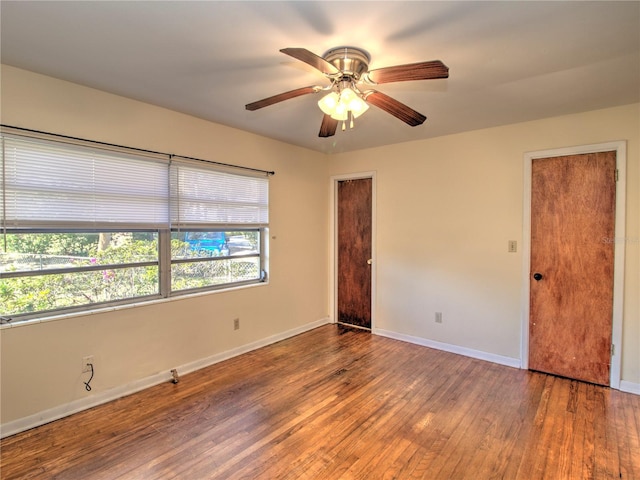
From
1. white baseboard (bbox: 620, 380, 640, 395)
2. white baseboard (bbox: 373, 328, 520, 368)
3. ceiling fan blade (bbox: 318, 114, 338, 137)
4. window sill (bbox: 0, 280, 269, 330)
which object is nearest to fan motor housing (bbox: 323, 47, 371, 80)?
ceiling fan blade (bbox: 318, 114, 338, 137)

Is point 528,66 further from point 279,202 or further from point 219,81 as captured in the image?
point 279,202

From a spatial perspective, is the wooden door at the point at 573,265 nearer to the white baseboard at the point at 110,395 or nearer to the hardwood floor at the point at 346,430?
the hardwood floor at the point at 346,430

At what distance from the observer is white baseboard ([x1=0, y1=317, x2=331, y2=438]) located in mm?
2281

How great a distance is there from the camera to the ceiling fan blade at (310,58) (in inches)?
58.7

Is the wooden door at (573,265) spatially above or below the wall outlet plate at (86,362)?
above

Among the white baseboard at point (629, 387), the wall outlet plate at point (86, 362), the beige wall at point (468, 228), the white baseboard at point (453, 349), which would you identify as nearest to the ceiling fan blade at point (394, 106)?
the beige wall at point (468, 228)

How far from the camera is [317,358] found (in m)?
3.58

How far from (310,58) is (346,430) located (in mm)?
2338

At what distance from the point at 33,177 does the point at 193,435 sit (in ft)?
6.89

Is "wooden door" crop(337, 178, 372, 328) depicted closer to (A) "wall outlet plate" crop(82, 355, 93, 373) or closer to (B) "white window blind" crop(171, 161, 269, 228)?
(B) "white window blind" crop(171, 161, 269, 228)

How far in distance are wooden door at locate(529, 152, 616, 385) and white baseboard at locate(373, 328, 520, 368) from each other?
8.0 inches

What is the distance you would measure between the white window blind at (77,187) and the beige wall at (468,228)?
2.66 m

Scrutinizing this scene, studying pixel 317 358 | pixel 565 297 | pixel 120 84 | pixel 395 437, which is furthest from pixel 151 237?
pixel 565 297

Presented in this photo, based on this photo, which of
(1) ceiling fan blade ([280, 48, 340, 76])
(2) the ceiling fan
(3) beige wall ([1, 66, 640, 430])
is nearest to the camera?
(1) ceiling fan blade ([280, 48, 340, 76])
